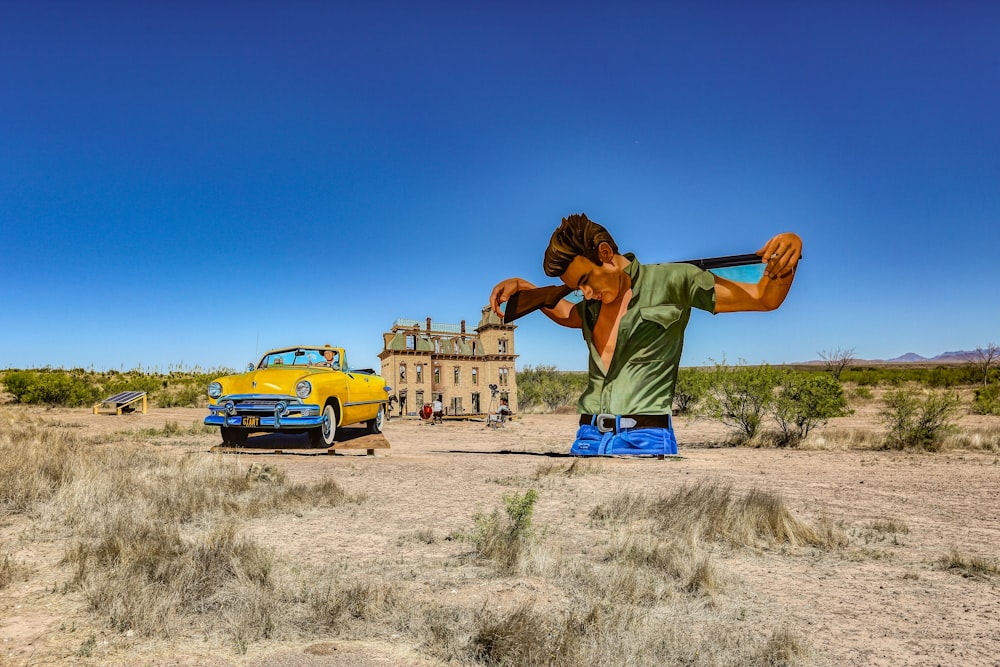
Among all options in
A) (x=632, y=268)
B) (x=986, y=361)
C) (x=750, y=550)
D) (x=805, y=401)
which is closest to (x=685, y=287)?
(x=632, y=268)

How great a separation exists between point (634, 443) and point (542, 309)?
12.1 ft

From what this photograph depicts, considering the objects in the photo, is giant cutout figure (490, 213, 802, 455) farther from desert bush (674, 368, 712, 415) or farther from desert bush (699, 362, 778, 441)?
desert bush (674, 368, 712, 415)

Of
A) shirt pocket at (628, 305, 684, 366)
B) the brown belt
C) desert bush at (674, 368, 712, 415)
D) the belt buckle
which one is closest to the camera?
shirt pocket at (628, 305, 684, 366)

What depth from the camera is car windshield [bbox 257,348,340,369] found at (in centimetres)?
1295

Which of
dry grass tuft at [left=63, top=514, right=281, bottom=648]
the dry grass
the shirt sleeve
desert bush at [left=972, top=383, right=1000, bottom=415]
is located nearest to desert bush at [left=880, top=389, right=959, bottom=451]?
the dry grass

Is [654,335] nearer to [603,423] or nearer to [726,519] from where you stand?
[603,423]

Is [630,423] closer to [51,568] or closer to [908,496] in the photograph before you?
[908,496]

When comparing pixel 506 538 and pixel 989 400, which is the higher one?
pixel 989 400

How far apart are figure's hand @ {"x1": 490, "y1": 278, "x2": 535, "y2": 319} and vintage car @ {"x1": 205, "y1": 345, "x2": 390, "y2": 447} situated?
3545 millimetres

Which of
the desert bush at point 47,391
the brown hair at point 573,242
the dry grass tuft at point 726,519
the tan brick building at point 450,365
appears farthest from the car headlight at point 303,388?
the desert bush at point 47,391

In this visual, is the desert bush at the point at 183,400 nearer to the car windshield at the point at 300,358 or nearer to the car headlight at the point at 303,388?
the car windshield at the point at 300,358

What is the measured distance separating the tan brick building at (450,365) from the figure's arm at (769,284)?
25472mm

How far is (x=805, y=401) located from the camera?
17875 millimetres

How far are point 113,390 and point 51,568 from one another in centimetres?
4088
